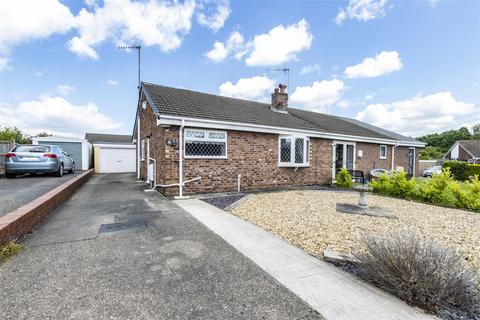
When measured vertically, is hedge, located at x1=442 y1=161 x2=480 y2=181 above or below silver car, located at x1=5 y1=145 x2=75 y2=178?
below

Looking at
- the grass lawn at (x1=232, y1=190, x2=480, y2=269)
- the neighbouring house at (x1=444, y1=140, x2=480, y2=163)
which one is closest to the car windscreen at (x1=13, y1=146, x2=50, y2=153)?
the grass lawn at (x1=232, y1=190, x2=480, y2=269)

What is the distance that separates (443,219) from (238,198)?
17.7 ft

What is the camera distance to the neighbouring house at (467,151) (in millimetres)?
36969

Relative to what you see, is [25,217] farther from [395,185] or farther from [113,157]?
[113,157]

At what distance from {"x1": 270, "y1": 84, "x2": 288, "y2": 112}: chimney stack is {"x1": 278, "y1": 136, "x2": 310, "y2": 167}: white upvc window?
3870mm

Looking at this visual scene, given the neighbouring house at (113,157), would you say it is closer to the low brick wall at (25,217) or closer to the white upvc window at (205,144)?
the white upvc window at (205,144)

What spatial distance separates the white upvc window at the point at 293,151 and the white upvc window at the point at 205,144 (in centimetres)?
283

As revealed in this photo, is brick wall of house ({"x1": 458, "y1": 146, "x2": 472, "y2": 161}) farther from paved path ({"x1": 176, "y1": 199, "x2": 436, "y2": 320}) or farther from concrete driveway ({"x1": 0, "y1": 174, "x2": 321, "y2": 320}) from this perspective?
concrete driveway ({"x1": 0, "y1": 174, "x2": 321, "y2": 320})

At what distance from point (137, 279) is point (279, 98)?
12.6 meters

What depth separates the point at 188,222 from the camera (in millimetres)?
4656

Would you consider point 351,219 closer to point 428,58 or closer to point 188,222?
point 188,222

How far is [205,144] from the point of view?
8.09m

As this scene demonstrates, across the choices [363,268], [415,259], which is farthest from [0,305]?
[415,259]

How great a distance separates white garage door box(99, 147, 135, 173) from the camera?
1773 centimetres
